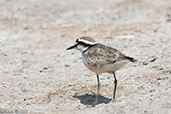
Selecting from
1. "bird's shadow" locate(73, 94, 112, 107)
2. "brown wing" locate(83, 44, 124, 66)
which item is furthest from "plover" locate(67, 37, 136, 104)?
"bird's shadow" locate(73, 94, 112, 107)

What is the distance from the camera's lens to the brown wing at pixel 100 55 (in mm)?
7523

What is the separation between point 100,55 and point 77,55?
3.15 m

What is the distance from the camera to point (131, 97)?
25.1 feet

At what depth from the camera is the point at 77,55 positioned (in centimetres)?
1080

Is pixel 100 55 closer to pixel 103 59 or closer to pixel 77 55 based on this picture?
pixel 103 59

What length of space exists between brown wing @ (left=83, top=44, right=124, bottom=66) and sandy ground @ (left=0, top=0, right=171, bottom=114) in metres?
0.74

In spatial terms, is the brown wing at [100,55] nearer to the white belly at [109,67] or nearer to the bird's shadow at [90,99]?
the white belly at [109,67]

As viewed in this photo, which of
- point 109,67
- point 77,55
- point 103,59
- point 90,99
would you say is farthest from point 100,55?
point 77,55

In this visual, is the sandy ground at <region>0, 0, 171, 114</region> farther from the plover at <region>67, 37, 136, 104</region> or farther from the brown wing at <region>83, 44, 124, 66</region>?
the brown wing at <region>83, 44, 124, 66</region>

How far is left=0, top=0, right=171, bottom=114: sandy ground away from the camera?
25.5ft

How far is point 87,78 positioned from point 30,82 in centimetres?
119

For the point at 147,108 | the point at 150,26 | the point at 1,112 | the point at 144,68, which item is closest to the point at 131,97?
the point at 147,108

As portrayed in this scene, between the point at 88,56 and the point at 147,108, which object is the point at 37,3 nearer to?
the point at 88,56

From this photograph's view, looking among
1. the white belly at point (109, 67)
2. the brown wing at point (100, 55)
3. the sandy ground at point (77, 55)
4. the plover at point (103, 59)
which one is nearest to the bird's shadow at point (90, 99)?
the sandy ground at point (77, 55)
